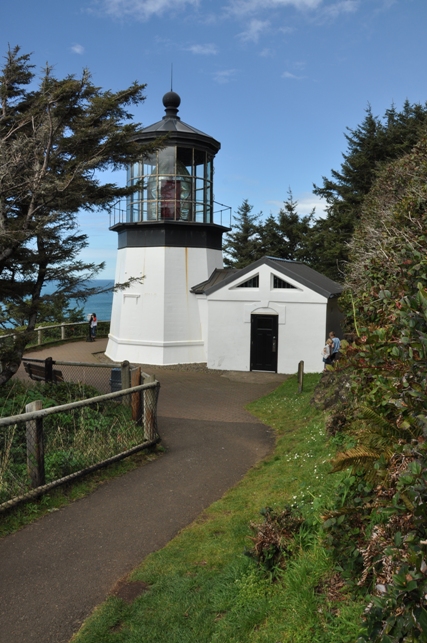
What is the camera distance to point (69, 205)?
37.1 feet

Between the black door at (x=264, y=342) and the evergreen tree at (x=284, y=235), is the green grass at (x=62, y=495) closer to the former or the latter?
the black door at (x=264, y=342)

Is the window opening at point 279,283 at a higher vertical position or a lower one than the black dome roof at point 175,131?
lower

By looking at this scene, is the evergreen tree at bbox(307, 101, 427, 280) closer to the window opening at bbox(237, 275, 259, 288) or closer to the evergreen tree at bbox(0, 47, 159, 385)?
the window opening at bbox(237, 275, 259, 288)

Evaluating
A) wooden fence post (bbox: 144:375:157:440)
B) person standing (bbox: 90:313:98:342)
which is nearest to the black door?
wooden fence post (bbox: 144:375:157:440)

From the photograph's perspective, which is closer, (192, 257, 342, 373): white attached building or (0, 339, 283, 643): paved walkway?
(0, 339, 283, 643): paved walkway

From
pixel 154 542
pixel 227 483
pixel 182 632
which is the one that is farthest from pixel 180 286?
pixel 182 632

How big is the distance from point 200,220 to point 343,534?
1894 cm

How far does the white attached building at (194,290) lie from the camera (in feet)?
64.9

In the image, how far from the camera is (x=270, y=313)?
65.7 feet

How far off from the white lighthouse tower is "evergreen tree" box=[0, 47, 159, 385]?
8.26m

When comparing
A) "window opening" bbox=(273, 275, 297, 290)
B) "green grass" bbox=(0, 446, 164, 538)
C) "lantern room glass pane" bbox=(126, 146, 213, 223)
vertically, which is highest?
"lantern room glass pane" bbox=(126, 146, 213, 223)

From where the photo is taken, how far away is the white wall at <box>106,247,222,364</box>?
21.4 m

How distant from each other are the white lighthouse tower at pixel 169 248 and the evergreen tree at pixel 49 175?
27.1ft

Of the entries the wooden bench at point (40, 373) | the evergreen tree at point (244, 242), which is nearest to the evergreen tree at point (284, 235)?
the evergreen tree at point (244, 242)
